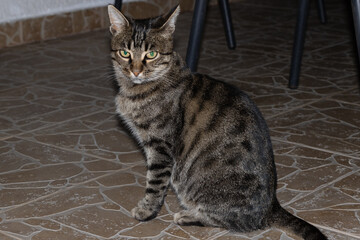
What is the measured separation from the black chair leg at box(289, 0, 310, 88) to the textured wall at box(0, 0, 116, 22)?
148cm

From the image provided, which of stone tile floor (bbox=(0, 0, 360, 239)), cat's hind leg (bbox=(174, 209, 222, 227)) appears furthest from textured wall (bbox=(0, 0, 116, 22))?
cat's hind leg (bbox=(174, 209, 222, 227))

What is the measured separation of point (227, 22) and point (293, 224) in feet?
7.67

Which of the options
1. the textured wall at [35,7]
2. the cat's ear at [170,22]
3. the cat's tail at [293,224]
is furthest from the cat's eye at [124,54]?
the textured wall at [35,7]

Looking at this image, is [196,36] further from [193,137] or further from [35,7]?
[35,7]

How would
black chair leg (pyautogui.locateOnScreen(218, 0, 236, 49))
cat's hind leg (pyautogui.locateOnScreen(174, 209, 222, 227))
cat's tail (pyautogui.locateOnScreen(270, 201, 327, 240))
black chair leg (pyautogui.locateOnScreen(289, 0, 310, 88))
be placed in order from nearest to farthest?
cat's tail (pyautogui.locateOnScreen(270, 201, 327, 240)) → cat's hind leg (pyautogui.locateOnScreen(174, 209, 222, 227)) → black chair leg (pyautogui.locateOnScreen(289, 0, 310, 88)) → black chair leg (pyautogui.locateOnScreen(218, 0, 236, 49))

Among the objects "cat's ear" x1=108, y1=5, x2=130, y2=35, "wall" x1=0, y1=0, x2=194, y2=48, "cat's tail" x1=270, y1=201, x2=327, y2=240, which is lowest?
"wall" x1=0, y1=0, x2=194, y2=48

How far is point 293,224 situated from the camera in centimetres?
171

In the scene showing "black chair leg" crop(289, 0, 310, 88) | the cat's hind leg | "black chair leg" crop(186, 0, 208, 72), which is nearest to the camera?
the cat's hind leg

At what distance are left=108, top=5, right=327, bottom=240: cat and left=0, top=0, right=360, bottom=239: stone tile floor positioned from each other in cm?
7

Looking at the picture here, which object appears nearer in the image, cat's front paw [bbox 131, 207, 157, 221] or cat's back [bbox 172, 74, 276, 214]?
cat's back [bbox 172, 74, 276, 214]

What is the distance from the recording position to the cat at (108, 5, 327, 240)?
1.74 metres

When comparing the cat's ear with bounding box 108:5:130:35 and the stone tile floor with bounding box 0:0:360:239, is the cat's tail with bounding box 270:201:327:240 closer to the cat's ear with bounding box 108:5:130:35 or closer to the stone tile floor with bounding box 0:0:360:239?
the stone tile floor with bounding box 0:0:360:239

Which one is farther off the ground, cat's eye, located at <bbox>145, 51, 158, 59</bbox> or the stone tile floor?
cat's eye, located at <bbox>145, 51, 158, 59</bbox>

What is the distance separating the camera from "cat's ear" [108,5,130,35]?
1.87 metres
